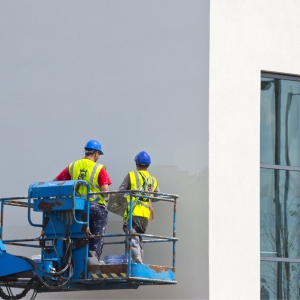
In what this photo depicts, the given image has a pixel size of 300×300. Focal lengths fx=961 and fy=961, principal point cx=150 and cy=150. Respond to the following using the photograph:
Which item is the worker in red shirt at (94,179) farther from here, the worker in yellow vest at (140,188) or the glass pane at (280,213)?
the glass pane at (280,213)

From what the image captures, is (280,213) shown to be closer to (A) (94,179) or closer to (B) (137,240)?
(B) (137,240)

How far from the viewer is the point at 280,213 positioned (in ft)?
46.5

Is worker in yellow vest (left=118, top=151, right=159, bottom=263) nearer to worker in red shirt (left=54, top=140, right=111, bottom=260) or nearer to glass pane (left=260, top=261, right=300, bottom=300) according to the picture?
worker in red shirt (left=54, top=140, right=111, bottom=260)

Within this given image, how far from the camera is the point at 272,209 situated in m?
14.1

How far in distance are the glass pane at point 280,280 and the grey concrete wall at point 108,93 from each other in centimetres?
143

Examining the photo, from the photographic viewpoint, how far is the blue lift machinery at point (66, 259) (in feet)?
38.9

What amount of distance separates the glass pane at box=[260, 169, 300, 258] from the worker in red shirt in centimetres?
265

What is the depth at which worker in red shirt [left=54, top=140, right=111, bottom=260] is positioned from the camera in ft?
40.3

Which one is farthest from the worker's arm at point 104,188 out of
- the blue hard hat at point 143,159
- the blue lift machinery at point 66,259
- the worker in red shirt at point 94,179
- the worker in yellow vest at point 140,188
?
the blue hard hat at point 143,159

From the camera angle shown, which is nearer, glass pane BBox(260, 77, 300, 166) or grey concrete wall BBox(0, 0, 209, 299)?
grey concrete wall BBox(0, 0, 209, 299)

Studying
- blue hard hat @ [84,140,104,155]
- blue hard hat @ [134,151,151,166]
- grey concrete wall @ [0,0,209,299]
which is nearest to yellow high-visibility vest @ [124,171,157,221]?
blue hard hat @ [134,151,151,166]

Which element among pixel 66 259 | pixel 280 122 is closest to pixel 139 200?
pixel 66 259

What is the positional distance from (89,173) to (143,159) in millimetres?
933

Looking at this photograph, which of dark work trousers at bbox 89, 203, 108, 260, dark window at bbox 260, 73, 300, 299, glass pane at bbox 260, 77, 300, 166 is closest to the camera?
dark work trousers at bbox 89, 203, 108, 260
